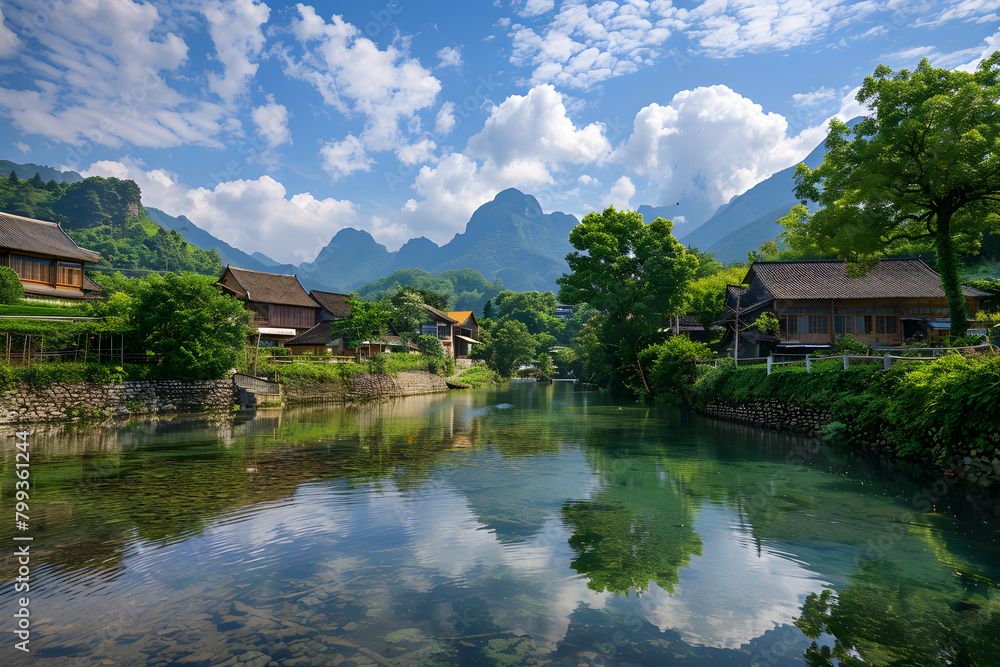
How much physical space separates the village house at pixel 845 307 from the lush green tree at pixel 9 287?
4358cm

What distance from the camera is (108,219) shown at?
109875 mm

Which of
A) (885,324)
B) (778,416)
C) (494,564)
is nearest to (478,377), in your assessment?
(885,324)

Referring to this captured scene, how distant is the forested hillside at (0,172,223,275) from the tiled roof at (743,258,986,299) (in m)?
106

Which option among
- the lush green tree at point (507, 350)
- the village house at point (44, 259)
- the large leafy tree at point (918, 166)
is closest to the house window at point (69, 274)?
the village house at point (44, 259)

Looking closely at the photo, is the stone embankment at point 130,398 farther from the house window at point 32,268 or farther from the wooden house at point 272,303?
the wooden house at point 272,303

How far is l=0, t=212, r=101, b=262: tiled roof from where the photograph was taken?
32.1 meters

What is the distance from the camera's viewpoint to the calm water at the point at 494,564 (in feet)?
17.2

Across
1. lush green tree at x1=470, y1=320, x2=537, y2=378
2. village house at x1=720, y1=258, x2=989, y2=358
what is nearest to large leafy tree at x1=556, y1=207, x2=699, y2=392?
village house at x1=720, y1=258, x2=989, y2=358

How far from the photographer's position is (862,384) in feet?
54.5

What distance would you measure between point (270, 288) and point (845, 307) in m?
52.7

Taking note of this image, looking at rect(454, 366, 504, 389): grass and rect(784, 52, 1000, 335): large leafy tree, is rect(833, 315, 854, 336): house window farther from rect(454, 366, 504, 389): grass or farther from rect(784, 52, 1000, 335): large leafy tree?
rect(454, 366, 504, 389): grass

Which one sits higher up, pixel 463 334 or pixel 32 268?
pixel 32 268

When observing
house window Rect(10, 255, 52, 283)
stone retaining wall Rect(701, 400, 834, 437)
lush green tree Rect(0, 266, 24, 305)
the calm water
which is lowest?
the calm water

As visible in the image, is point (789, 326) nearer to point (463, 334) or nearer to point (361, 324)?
point (361, 324)
